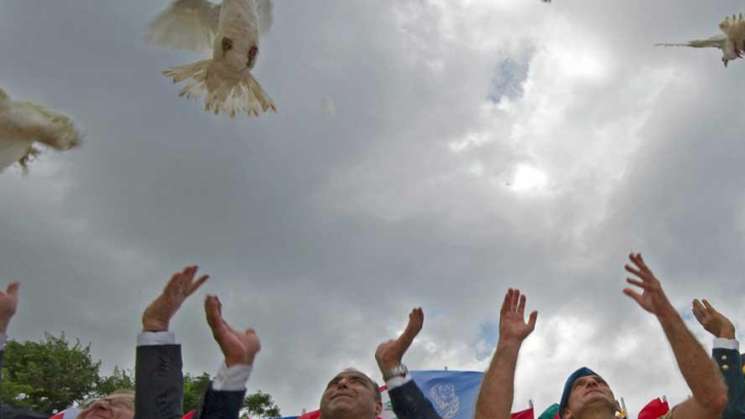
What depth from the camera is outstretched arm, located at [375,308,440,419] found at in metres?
4.55

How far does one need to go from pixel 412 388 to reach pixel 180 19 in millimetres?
5041

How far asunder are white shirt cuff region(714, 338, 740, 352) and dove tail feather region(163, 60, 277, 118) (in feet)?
15.9

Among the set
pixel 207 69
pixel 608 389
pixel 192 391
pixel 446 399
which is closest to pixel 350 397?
pixel 608 389

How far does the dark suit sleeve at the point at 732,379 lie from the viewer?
4434 mm

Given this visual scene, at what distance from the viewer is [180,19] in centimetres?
779

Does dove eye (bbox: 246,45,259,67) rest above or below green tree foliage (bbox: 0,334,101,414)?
below

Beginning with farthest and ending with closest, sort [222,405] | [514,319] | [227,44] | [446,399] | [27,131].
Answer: [446,399], [227,44], [27,131], [514,319], [222,405]

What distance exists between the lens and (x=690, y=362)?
415 centimetres

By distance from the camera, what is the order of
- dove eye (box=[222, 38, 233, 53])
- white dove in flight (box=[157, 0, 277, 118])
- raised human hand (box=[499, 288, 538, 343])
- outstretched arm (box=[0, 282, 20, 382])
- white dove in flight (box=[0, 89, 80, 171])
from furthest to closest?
white dove in flight (box=[157, 0, 277, 118])
dove eye (box=[222, 38, 233, 53])
white dove in flight (box=[0, 89, 80, 171])
raised human hand (box=[499, 288, 538, 343])
outstretched arm (box=[0, 282, 20, 382])

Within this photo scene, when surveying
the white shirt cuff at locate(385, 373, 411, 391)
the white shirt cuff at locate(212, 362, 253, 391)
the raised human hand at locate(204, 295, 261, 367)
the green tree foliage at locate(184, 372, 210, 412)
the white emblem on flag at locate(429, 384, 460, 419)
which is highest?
the green tree foliage at locate(184, 372, 210, 412)

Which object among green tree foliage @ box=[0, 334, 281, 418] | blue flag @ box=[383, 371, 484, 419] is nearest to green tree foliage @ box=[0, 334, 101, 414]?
green tree foliage @ box=[0, 334, 281, 418]

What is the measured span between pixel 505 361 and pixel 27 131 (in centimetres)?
330

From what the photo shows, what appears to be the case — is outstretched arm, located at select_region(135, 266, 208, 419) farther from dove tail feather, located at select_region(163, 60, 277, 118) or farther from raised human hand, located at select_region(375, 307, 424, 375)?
dove tail feather, located at select_region(163, 60, 277, 118)

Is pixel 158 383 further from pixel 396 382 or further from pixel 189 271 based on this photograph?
pixel 396 382
